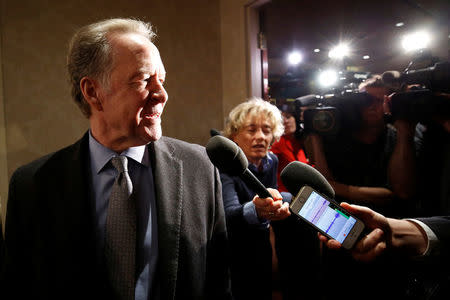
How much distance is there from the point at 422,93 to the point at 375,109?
25 centimetres

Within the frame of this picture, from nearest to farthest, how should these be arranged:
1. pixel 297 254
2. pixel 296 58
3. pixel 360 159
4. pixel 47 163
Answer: pixel 47 163
pixel 360 159
pixel 297 254
pixel 296 58

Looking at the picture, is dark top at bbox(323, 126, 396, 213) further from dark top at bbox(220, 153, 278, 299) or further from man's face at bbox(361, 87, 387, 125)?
dark top at bbox(220, 153, 278, 299)

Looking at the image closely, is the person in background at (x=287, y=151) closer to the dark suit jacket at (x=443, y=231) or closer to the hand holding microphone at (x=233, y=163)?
the dark suit jacket at (x=443, y=231)

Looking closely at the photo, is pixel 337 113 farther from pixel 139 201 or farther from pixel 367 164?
pixel 139 201

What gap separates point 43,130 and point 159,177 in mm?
1332

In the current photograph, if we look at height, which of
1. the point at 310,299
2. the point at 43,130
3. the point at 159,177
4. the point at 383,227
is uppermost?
the point at 43,130

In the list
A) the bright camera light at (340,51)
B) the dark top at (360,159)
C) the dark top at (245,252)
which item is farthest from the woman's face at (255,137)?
the bright camera light at (340,51)

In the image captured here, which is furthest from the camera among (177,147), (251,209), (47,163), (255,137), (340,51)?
(255,137)

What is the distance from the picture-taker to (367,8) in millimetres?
1392

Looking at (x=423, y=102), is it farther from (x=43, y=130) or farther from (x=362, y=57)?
(x=43, y=130)

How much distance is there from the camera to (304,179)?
32.2 inches

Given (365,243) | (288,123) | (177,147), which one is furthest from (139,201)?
(288,123)

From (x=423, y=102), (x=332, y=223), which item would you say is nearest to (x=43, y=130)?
(x=332, y=223)

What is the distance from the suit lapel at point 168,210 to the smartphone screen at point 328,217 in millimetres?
365
